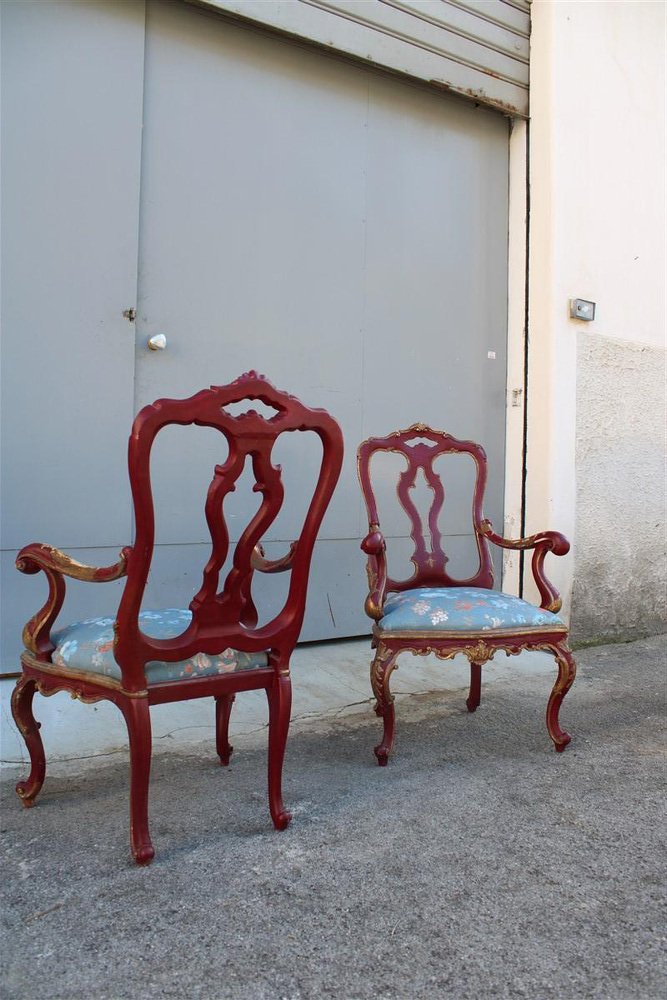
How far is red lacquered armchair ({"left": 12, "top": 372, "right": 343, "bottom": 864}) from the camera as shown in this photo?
1.55 meters

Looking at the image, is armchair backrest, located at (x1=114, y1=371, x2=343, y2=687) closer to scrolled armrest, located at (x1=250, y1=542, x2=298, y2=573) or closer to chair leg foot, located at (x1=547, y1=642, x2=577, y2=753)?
scrolled armrest, located at (x1=250, y1=542, x2=298, y2=573)

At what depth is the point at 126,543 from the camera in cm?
293

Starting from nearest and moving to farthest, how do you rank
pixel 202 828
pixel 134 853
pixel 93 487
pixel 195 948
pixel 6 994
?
pixel 6 994, pixel 195 948, pixel 134 853, pixel 202 828, pixel 93 487

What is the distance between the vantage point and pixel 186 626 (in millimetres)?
1785

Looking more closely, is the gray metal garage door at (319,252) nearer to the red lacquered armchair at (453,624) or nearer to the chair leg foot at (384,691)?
the red lacquered armchair at (453,624)

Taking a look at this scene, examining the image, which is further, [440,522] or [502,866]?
[440,522]

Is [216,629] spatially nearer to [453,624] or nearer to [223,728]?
[223,728]

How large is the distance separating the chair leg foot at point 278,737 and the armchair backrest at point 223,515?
0.30ft

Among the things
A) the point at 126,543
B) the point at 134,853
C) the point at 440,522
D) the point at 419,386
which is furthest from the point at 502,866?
the point at 419,386

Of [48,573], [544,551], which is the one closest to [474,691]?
[544,551]

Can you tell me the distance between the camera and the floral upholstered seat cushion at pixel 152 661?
1.64 meters

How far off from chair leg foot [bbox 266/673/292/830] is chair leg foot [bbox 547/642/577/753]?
0.94 m

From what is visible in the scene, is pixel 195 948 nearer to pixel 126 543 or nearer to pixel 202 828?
pixel 202 828

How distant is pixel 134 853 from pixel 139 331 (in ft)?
6.73
